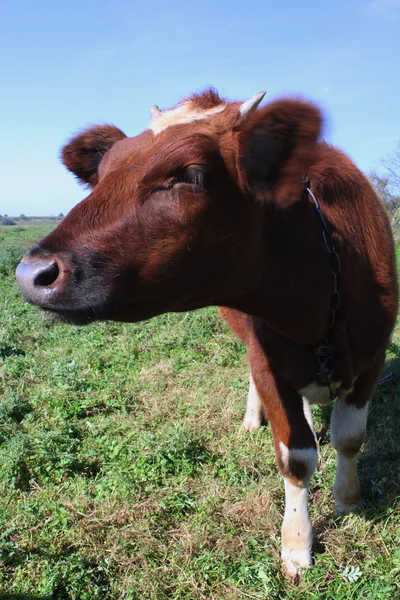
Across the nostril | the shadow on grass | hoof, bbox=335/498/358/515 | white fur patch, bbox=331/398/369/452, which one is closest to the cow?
the nostril

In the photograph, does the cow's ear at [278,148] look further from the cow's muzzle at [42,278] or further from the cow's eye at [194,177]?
the cow's muzzle at [42,278]

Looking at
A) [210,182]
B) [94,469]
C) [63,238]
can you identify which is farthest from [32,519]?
[210,182]

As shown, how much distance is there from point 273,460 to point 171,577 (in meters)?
1.29

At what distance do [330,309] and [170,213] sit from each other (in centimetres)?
113

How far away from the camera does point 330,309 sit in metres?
2.62

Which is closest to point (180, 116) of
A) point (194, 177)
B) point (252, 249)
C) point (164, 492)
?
point (194, 177)

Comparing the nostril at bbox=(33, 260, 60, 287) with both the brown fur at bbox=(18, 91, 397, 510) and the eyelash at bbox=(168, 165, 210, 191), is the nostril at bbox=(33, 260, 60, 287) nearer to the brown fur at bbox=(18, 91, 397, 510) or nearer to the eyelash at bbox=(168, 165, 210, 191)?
the brown fur at bbox=(18, 91, 397, 510)

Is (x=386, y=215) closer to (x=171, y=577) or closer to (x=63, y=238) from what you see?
(x=63, y=238)

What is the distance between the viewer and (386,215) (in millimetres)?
3430

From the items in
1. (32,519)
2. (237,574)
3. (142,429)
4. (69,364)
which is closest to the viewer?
(237,574)

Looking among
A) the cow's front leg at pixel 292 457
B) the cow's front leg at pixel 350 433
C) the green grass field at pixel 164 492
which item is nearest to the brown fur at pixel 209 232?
the cow's front leg at pixel 292 457

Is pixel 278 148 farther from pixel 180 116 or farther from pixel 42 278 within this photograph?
pixel 42 278

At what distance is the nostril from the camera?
5.92 ft

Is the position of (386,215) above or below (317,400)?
above
